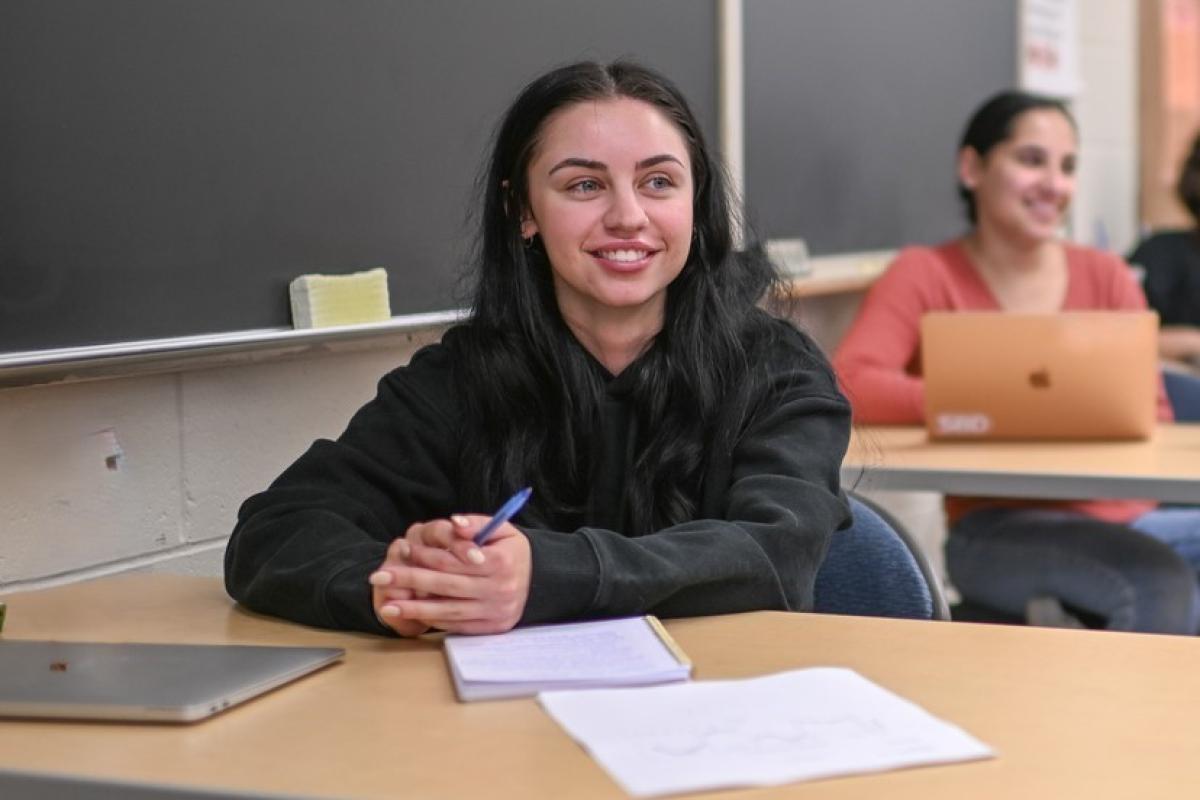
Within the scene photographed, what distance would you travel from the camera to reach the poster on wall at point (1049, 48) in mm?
4352

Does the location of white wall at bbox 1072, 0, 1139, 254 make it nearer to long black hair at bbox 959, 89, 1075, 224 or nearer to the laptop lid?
long black hair at bbox 959, 89, 1075, 224

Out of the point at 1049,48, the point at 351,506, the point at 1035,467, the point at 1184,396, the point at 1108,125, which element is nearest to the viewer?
the point at 351,506

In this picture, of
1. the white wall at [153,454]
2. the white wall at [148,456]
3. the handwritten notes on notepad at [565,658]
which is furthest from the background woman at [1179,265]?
the handwritten notes on notepad at [565,658]

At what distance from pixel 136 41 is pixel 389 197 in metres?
0.46

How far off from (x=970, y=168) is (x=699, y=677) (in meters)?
2.38

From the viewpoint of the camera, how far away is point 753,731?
1.16 meters

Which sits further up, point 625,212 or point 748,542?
point 625,212

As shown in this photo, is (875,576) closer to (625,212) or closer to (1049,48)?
(625,212)

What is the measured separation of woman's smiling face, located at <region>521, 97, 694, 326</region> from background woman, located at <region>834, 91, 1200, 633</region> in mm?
1215

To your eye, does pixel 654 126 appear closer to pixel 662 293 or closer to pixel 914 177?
pixel 662 293

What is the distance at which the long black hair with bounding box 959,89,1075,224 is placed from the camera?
346cm

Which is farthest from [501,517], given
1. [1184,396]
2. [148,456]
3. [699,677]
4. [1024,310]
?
[1184,396]

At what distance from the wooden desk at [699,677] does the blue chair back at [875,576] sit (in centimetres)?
31

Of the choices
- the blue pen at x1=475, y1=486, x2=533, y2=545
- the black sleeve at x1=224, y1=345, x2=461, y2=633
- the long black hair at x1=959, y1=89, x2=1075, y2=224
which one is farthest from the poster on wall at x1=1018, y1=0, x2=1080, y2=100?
the blue pen at x1=475, y1=486, x2=533, y2=545
